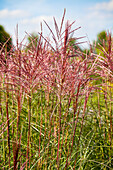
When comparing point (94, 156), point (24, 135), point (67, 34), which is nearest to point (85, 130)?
point (94, 156)

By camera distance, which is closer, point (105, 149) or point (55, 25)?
point (55, 25)

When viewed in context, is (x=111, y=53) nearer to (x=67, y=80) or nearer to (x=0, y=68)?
(x=67, y=80)

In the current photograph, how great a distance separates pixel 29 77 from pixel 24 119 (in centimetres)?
104

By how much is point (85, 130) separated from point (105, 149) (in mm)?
323

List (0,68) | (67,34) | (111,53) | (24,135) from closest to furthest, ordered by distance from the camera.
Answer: (67,34), (0,68), (111,53), (24,135)

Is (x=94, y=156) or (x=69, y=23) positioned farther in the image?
(x=94, y=156)

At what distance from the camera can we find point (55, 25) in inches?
54.1

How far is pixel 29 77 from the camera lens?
145 centimetres

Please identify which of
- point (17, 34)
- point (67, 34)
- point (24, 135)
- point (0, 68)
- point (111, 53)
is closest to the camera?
point (67, 34)

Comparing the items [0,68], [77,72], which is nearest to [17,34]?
[0,68]

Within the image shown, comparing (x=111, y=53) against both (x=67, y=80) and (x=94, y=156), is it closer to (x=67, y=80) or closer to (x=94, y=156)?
(x=67, y=80)

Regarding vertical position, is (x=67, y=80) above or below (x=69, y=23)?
below

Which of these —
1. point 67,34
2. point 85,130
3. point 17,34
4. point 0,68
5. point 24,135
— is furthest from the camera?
point 85,130

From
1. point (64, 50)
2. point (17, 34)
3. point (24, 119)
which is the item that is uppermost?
point (17, 34)
